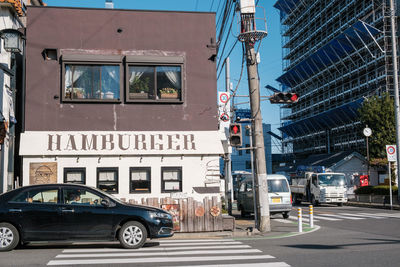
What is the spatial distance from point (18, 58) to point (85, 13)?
3.52 meters

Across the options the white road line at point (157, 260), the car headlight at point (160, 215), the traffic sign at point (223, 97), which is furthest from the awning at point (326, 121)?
the white road line at point (157, 260)

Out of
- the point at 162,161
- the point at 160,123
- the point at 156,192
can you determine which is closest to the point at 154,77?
the point at 160,123

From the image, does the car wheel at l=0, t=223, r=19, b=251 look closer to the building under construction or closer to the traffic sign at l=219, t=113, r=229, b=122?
the traffic sign at l=219, t=113, r=229, b=122

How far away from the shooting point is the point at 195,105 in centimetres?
1648

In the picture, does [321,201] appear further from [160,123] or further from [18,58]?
[18,58]

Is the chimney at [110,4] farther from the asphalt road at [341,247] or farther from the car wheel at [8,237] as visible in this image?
the asphalt road at [341,247]

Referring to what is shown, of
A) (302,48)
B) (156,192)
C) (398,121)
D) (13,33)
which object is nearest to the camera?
(13,33)

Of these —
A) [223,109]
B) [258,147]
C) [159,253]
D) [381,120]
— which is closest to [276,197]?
[223,109]

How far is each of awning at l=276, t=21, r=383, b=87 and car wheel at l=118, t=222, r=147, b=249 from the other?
133 ft

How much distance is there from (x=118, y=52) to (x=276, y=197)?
10637 millimetres

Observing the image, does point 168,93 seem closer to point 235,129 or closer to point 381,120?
point 235,129

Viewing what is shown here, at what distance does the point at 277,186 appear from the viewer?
22.5 metres

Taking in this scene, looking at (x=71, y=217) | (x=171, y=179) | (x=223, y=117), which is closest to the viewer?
(x=71, y=217)

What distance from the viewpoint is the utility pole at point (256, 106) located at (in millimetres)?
15548
